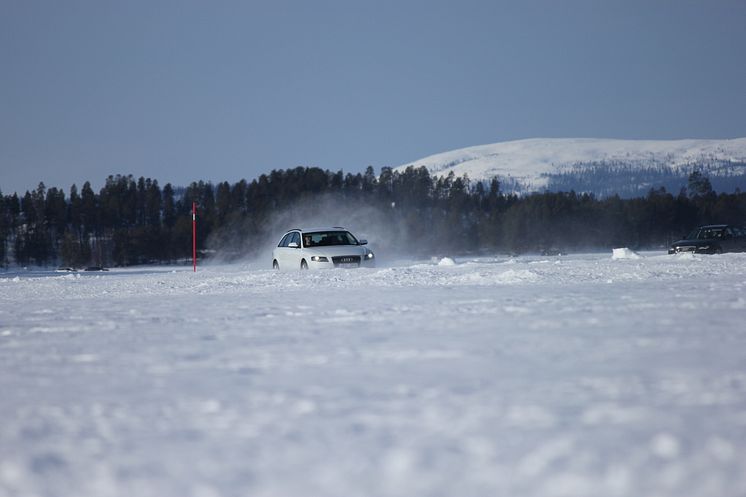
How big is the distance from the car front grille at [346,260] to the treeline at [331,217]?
212 feet

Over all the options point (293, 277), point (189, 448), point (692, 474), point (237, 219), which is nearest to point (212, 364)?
point (189, 448)

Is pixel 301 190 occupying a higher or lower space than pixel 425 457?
higher

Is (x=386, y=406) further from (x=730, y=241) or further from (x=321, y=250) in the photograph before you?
(x=730, y=241)

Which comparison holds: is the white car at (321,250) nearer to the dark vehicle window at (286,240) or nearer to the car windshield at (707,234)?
the dark vehicle window at (286,240)

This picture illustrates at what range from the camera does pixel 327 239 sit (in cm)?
1902

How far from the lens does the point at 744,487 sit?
2131 mm

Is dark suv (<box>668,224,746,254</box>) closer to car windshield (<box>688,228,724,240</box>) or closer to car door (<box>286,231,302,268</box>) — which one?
car windshield (<box>688,228,724,240</box>)

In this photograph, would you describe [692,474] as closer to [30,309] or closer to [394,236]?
[30,309]

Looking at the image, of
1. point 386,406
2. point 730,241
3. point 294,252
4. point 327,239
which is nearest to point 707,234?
point 730,241

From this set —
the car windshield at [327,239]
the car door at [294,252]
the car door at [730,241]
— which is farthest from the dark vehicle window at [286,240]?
the car door at [730,241]

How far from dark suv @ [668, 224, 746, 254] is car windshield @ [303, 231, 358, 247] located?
12.2 m

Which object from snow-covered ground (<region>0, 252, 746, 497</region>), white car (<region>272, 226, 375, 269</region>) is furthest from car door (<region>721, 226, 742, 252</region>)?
snow-covered ground (<region>0, 252, 746, 497</region>)

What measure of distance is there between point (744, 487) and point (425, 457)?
0.98m

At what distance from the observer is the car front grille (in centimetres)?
1755
